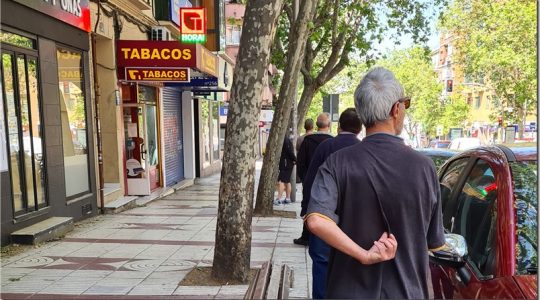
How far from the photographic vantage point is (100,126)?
9.67 m

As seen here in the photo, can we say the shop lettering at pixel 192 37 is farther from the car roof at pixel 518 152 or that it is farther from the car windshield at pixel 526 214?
the car windshield at pixel 526 214

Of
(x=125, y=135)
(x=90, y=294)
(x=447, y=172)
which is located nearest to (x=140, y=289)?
(x=90, y=294)

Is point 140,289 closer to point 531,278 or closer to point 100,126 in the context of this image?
point 531,278

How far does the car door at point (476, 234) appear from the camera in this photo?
2.31 m

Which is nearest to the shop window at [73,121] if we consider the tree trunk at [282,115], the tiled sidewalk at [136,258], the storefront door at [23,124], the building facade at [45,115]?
the building facade at [45,115]

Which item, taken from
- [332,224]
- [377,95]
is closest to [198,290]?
[332,224]

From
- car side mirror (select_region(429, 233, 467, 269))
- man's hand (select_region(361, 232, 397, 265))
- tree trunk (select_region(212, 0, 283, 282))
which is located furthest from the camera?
tree trunk (select_region(212, 0, 283, 282))

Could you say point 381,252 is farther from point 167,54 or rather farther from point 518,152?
point 167,54

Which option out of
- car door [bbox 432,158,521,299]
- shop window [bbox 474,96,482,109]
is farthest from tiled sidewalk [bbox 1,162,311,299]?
shop window [bbox 474,96,482,109]

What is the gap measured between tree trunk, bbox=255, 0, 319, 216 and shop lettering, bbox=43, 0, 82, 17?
400 cm

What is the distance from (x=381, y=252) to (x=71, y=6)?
7.54 metres

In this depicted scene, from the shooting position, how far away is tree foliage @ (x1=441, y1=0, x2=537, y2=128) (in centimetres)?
2258

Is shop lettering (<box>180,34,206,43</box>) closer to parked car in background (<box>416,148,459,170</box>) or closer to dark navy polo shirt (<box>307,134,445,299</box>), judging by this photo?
parked car in background (<box>416,148,459,170</box>)

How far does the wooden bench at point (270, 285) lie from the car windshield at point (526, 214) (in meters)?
1.20
